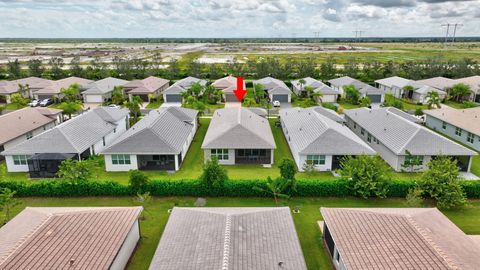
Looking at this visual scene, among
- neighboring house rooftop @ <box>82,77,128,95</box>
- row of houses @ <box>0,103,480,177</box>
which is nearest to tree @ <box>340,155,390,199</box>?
row of houses @ <box>0,103,480,177</box>

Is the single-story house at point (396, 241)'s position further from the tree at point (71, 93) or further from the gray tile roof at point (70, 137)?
the tree at point (71, 93)

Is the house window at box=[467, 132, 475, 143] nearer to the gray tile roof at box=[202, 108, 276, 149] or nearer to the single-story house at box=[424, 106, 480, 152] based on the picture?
the single-story house at box=[424, 106, 480, 152]

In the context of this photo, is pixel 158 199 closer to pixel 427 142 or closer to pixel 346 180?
pixel 346 180

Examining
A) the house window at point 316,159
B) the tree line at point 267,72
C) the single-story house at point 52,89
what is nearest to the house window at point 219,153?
the house window at point 316,159

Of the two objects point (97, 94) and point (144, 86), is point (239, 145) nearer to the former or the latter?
point (144, 86)

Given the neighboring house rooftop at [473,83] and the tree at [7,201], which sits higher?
the neighboring house rooftop at [473,83]

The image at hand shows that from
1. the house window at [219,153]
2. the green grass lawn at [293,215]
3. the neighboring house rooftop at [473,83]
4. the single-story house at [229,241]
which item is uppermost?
the neighboring house rooftop at [473,83]

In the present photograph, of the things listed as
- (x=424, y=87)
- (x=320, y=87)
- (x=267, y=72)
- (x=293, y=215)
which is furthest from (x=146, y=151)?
(x=267, y=72)

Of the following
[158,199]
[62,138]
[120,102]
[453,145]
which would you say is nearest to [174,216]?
[158,199]
